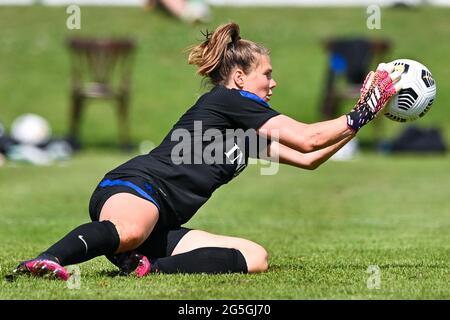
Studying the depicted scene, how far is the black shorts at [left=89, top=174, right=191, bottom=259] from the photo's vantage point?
6105mm

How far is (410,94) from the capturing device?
6.38 meters

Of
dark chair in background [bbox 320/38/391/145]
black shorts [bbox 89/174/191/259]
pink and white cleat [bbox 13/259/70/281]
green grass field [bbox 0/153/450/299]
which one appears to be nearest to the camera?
green grass field [bbox 0/153/450/299]

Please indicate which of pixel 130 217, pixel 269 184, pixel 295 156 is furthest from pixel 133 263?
pixel 269 184

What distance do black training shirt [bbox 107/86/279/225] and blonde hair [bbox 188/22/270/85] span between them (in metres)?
0.15

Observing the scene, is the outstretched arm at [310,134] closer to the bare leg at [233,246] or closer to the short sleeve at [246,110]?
the short sleeve at [246,110]

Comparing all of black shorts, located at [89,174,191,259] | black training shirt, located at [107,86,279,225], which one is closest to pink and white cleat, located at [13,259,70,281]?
black shorts, located at [89,174,191,259]

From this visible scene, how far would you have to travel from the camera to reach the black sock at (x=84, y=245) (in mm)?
5727

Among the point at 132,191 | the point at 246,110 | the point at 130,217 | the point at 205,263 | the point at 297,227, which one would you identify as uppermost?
the point at 246,110

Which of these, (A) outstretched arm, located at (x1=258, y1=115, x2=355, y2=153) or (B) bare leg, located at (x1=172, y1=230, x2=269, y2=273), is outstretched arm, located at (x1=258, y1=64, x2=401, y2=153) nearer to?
(A) outstretched arm, located at (x1=258, y1=115, x2=355, y2=153)

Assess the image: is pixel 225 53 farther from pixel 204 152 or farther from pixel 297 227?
pixel 297 227

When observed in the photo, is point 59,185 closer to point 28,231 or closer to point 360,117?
point 28,231

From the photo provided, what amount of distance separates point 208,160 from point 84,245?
983 mm
